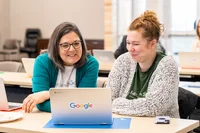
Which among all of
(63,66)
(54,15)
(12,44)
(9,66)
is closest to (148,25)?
(63,66)

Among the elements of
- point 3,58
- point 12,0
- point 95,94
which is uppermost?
point 12,0

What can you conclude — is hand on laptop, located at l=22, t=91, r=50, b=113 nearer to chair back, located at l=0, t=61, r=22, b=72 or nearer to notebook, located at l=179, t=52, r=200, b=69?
chair back, located at l=0, t=61, r=22, b=72

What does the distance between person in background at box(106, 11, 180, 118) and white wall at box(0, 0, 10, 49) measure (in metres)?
9.70

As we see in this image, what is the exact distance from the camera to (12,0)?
1227 cm

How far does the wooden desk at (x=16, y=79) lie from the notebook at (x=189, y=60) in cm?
191

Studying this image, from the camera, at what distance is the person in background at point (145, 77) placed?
2.64 m

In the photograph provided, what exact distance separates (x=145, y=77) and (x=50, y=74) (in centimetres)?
69

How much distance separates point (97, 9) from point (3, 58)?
10.4ft

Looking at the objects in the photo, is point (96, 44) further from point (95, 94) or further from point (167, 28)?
point (95, 94)

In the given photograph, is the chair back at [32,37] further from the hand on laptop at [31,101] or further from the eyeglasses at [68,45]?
the hand on laptop at [31,101]

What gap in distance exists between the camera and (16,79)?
14.6 feet

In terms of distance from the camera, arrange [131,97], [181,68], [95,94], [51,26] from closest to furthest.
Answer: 1. [95,94]
2. [131,97]
3. [181,68]
4. [51,26]

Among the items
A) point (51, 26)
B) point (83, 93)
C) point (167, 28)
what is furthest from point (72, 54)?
point (51, 26)

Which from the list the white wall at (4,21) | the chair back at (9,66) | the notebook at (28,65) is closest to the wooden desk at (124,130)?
the notebook at (28,65)
